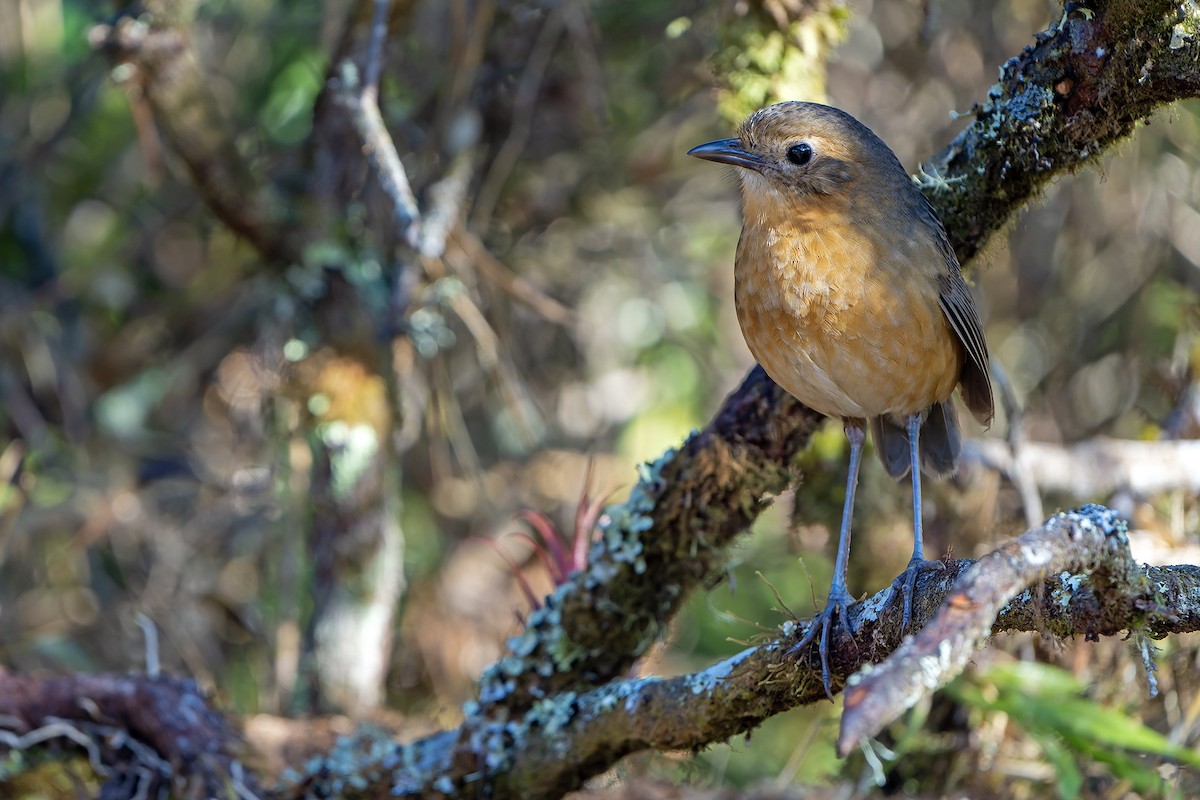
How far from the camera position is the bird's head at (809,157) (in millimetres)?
3162

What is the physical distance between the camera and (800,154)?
3.22m

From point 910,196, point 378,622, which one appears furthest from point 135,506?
point 910,196

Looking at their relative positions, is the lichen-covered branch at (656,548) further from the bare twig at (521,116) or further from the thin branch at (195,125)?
the bare twig at (521,116)

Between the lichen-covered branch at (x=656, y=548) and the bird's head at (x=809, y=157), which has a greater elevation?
the bird's head at (x=809, y=157)

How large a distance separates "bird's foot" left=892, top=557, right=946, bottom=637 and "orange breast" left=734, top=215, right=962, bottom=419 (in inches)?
20.6

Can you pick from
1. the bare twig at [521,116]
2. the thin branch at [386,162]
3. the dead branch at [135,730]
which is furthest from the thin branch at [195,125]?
the dead branch at [135,730]

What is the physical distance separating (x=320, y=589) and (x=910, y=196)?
283cm

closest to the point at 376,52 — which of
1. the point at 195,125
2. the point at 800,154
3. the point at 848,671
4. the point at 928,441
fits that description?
the point at 195,125

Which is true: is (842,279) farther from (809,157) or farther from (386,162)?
(386,162)

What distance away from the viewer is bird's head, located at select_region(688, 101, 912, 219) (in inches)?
124

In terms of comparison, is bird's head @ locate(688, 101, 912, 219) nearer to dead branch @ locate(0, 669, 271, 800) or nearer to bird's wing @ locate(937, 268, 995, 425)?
bird's wing @ locate(937, 268, 995, 425)

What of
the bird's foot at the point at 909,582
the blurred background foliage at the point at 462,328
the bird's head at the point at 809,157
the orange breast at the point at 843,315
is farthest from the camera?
the blurred background foliage at the point at 462,328

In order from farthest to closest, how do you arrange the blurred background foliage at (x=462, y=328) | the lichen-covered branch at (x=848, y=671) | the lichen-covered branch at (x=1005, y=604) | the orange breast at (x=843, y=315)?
1. the blurred background foliage at (x=462, y=328)
2. the orange breast at (x=843, y=315)
3. the lichen-covered branch at (x=848, y=671)
4. the lichen-covered branch at (x=1005, y=604)

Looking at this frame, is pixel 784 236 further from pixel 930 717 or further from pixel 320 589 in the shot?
pixel 320 589
